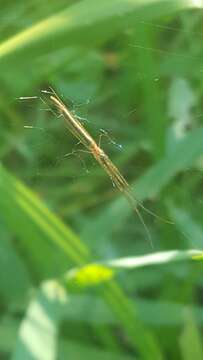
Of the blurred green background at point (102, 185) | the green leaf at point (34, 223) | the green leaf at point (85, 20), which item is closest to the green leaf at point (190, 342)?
the blurred green background at point (102, 185)

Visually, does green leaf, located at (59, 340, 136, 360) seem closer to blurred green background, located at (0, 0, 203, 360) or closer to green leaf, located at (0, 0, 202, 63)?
blurred green background, located at (0, 0, 203, 360)

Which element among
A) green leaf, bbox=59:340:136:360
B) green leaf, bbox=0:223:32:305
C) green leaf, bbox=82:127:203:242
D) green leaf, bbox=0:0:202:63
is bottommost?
green leaf, bbox=59:340:136:360

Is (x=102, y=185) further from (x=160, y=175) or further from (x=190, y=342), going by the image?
(x=190, y=342)

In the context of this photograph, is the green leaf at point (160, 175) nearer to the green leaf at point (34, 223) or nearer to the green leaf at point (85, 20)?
the green leaf at point (34, 223)

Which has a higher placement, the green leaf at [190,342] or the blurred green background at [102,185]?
the blurred green background at [102,185]

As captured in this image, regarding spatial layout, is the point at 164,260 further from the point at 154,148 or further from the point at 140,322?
the point at 154,148

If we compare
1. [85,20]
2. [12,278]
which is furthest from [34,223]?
[85,20]

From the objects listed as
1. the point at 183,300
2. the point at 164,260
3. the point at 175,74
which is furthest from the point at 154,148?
the point at 164,260

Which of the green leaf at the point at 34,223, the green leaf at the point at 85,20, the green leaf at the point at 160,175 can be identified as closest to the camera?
the green leaf at the point at 85,20

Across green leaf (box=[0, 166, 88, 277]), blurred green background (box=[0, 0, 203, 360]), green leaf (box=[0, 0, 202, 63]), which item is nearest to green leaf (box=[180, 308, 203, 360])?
blurred green background (box=[0, 0, 203, 360])
